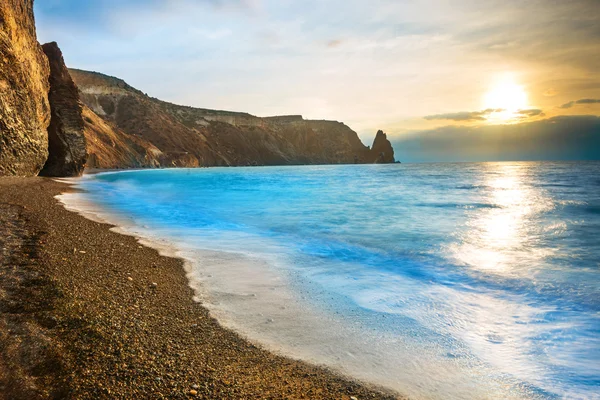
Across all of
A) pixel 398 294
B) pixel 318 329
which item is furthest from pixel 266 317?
pixel 398 294

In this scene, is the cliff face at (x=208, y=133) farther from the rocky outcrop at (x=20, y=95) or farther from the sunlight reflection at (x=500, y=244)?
the sunlight reflection at (x=500, y=244)

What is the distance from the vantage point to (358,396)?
3041 millimetres

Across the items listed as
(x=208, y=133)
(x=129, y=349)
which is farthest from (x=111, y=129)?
(x=129, y=349)

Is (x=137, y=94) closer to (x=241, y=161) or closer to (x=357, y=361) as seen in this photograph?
(x=241, y=161)

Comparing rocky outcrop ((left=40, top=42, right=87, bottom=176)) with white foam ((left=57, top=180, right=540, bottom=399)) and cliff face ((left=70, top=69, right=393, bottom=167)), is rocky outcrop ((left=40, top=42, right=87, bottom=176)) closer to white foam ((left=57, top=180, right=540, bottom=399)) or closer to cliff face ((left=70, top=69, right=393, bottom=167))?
white foam ((left=57, top=180, right=540, bottom=399))

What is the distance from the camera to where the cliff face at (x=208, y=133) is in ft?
310

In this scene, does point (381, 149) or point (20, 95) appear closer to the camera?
point (20, 95)

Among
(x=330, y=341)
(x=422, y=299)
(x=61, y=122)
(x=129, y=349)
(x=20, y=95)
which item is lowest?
(x=422, y=299)

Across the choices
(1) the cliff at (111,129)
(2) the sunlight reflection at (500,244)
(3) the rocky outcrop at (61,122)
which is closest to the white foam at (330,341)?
(2) the sunlight reflection at (500,244)

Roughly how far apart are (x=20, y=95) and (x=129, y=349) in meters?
23.1

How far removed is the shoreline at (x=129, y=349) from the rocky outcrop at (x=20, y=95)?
58.7 feet

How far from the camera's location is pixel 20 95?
20.1 meters

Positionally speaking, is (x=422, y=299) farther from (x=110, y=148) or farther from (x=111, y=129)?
(x=111, y=129)

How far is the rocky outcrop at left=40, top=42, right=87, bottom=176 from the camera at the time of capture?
29.1m
